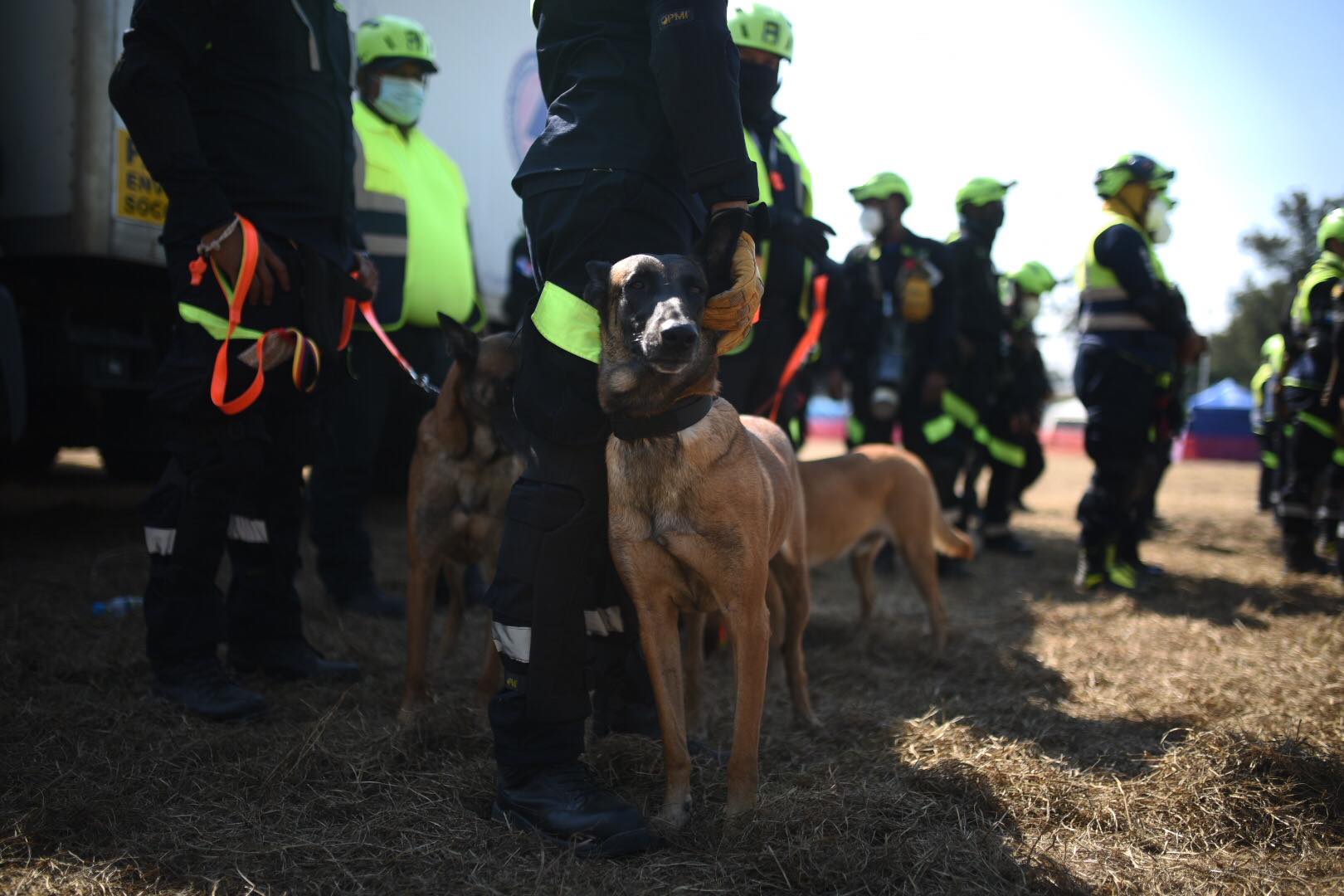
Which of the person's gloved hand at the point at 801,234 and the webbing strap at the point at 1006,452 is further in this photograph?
the webbing strap at the point at 1006,452

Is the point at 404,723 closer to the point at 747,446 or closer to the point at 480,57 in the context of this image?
the point at 747,446

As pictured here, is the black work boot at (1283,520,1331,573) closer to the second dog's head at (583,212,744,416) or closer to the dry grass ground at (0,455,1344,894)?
the dry grass ground at (0,455,1344,894)

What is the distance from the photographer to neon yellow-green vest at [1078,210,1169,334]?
567 cm

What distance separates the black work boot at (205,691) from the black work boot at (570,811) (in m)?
1.07

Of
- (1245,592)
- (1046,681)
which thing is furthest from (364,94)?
(1245,592)

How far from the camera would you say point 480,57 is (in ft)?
23.1

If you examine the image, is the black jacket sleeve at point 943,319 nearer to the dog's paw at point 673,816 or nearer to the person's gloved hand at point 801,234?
the person's gloved hand at point 801,234

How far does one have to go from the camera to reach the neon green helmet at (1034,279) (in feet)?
26.9

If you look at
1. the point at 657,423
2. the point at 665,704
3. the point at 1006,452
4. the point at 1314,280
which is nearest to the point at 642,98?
the point at 657,423

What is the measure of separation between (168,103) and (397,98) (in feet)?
7.22

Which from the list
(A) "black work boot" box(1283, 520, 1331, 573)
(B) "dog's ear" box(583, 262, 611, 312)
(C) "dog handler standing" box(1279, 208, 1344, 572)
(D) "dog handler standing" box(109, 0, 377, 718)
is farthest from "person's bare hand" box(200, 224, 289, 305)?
(A) "black work boot" box(1283, 520, 1331, 573)

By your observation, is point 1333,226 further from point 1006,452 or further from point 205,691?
point 205,691

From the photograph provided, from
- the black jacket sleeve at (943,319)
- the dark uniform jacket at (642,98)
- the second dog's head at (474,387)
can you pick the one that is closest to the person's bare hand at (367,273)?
the second dog's head at (474,387)

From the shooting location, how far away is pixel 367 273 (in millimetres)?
3547
